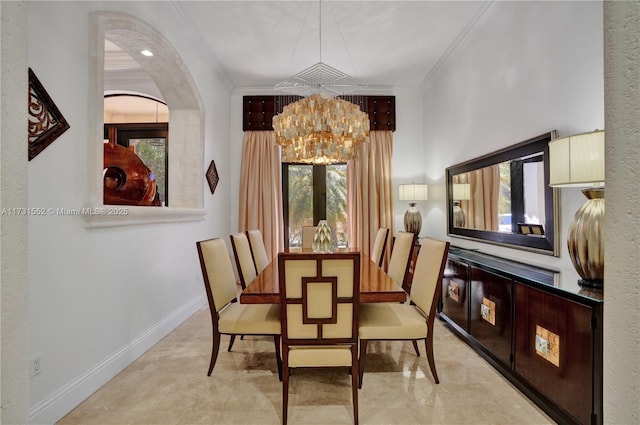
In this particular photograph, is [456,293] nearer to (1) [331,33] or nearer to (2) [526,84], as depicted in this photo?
(2) [526,84]

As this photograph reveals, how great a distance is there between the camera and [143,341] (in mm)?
2605

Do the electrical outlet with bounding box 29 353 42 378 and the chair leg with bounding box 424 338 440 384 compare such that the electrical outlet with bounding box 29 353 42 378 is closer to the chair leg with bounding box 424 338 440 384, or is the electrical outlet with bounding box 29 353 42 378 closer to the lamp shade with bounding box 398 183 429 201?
the chair leg with bounding box 424 338 440 384

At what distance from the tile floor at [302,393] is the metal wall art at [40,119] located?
1.53 meters

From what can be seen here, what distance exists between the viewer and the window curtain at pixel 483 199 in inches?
117

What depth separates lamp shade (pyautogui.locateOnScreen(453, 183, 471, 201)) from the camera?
3540mm

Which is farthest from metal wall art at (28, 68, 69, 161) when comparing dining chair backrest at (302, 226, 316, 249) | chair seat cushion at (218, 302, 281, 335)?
dining chair backrest at (302, 226, 316, 249)

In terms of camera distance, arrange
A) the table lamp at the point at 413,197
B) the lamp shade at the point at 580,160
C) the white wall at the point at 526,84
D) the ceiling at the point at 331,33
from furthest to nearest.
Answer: the table lamp at the point at 413,197, the ceiling at the point at 331,33, the white wall at the point at 526,84, the lamp shade at the point at 580,160

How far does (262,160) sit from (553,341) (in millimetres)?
4213

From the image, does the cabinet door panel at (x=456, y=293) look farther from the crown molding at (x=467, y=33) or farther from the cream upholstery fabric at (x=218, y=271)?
the crown molding at (x=467, y=33)

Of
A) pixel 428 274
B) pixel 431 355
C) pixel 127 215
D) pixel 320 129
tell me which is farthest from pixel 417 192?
pixel 127 215

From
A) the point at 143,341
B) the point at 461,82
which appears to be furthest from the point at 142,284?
the point at 461,82

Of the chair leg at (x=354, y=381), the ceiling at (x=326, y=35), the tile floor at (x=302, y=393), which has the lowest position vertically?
the tile floor at (x=302, y=393)

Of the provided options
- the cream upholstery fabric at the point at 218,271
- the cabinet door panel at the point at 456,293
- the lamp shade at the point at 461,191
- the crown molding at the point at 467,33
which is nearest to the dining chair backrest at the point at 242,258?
the cream upholstery fabric at the point at 218,271

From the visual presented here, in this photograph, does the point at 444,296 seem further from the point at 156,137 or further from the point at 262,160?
the point at 156,137
